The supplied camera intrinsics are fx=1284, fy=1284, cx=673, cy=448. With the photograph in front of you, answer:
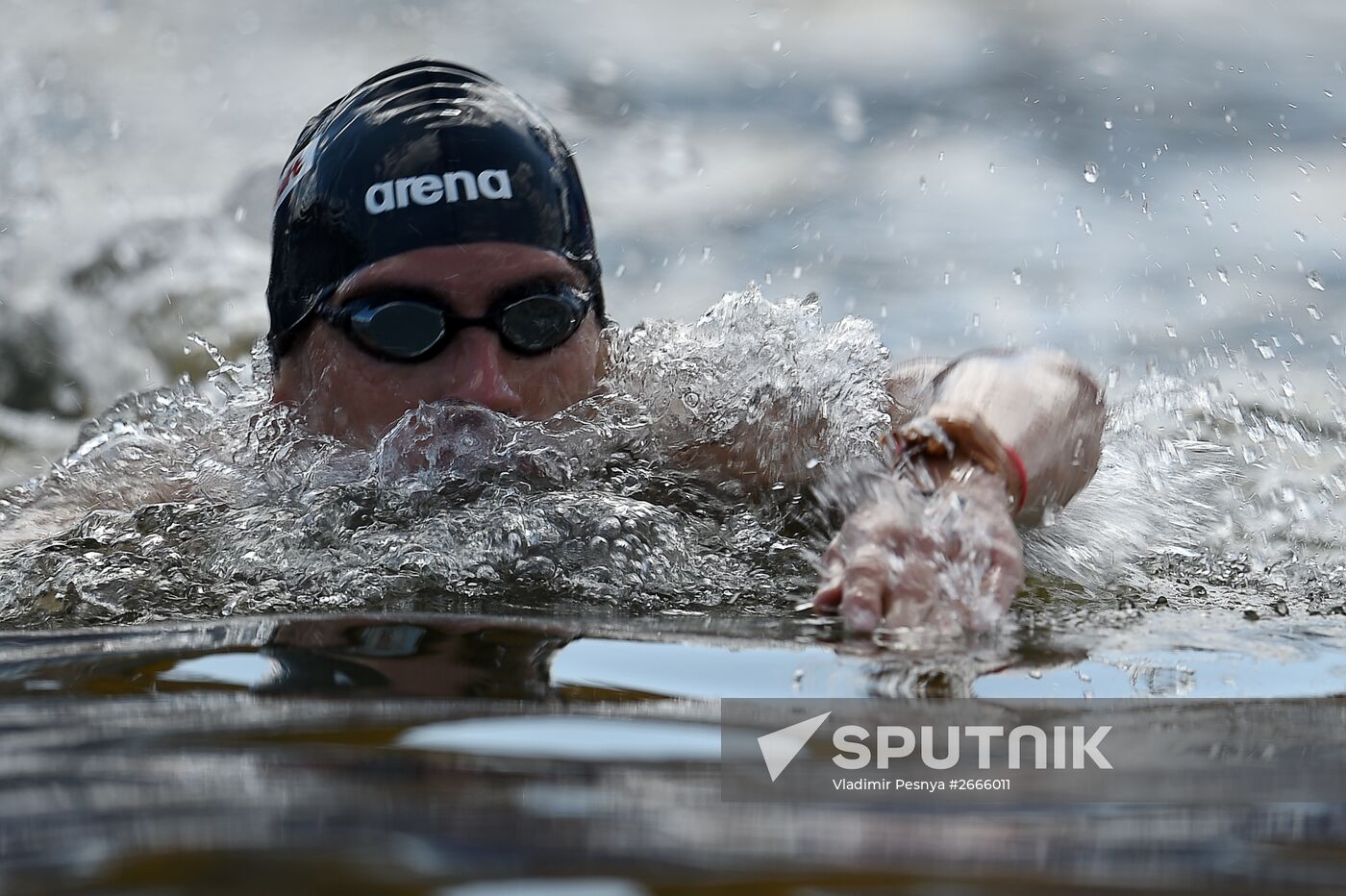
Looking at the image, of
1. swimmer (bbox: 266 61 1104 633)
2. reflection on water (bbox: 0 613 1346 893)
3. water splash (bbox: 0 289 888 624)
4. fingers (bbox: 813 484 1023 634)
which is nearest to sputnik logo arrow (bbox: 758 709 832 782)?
reflection on water (bbox: 0 613 1346 893)

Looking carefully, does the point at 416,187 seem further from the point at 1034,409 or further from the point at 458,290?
the point at 1034,409

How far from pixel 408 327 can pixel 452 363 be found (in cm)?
14

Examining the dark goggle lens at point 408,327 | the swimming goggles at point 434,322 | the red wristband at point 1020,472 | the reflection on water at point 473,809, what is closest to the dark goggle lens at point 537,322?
the swimming goggles at point 434,322

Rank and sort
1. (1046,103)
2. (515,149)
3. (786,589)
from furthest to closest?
(1046,103)
(515,149)
(786,589)

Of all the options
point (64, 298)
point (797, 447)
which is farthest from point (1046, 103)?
point (797, 447)

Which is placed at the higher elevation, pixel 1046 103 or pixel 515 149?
pixel 1046 103

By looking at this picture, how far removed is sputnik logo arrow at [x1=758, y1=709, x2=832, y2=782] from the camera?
1090 millimetres

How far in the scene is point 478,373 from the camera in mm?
3098

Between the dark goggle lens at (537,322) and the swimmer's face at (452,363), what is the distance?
0.10ft

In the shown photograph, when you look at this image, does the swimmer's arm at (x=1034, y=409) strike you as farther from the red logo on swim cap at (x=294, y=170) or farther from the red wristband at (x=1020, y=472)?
the red logo on swim cap at (x=294, y=170)

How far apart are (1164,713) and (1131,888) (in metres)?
0.62

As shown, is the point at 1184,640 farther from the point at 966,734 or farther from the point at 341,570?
the point at 341,570

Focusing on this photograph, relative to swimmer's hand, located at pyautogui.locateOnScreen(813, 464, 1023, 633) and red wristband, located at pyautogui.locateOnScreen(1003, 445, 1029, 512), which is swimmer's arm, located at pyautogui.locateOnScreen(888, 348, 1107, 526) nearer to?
red wristband, located at pyautogui.locateOnScreen(1003, 445, 1029, 512)

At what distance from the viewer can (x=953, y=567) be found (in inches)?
72.2
